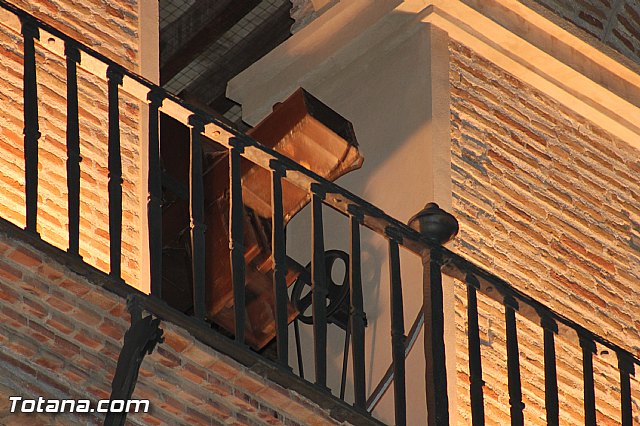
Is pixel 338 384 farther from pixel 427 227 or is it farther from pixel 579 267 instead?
pixel 427 227

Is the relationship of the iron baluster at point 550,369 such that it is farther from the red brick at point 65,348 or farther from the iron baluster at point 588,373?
the red brick at point 65,348

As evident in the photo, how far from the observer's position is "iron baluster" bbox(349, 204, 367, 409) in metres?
6.27

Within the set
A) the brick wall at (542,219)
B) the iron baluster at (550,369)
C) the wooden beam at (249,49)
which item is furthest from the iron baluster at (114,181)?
the wooden beam at (249,49)

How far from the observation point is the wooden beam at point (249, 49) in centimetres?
1057

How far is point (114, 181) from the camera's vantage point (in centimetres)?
618

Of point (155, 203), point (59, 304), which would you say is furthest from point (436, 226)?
point (59, 304)

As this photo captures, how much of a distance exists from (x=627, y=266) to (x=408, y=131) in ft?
4.20

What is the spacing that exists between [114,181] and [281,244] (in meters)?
0.62

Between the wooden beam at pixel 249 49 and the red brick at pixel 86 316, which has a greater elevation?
the wooden beam at pixel 249 49

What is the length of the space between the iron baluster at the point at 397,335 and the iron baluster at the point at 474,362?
242 mm

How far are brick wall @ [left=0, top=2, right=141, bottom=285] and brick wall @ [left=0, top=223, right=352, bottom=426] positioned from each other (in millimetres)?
831

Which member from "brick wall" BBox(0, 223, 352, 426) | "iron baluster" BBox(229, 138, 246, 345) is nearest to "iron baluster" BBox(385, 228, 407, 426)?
"brick wall" BBox(0, 223, 352, 426)

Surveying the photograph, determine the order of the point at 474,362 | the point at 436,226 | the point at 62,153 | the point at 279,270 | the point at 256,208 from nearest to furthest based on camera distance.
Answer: the point at 279,270
the point at 474,362
the point at 436,226
the point at 62,153
the point at 256,208

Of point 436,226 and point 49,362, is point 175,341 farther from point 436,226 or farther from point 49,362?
point 436,226
